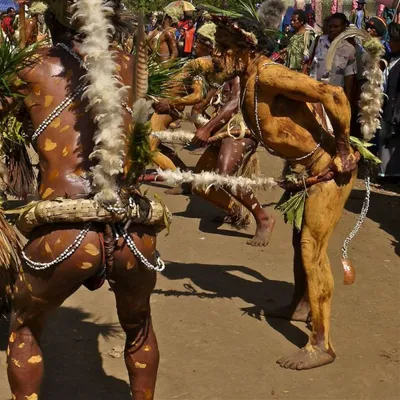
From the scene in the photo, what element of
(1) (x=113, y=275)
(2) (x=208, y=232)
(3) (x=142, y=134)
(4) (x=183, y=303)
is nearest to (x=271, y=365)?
(4) (x=183, y=303)

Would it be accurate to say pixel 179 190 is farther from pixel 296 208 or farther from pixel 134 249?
pixel 134 249

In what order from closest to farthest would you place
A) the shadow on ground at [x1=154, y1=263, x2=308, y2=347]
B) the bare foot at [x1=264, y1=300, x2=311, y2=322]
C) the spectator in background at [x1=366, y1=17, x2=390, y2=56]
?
the bare foot at [x1=264, y1=300, x2=311, y2=322], the shadow on ground at [x1=154, y1=263, x2=308, y2=347], the spectator in background at [x1=366, y1=17, x2=390, y2=56]

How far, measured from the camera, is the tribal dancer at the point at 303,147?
4406mm

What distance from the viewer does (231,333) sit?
197 inches

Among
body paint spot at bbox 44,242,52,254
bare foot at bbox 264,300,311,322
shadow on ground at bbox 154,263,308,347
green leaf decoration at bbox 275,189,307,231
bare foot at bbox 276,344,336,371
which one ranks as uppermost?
body paint spot at bbox 44,242,52,254

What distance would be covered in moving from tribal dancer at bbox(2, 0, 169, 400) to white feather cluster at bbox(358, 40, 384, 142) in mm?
2014

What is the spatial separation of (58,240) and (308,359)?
79.5 inches

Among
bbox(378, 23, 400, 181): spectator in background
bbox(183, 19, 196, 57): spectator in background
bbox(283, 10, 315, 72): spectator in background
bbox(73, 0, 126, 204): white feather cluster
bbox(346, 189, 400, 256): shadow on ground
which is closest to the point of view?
bbox(73, 0, 126, 204): white feather cluster

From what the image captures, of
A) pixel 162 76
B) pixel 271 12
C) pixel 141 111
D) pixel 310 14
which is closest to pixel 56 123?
pixel 141 111

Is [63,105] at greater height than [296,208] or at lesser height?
greater

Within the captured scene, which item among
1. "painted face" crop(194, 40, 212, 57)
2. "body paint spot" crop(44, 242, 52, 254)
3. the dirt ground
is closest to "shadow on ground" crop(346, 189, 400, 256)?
the dirt ground

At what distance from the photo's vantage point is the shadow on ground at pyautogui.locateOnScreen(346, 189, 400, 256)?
7835mm

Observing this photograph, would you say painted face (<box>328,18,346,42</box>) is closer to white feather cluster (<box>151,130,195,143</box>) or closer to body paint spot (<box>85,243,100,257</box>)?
white feather cluster (<box>151,130,195,143</box>)

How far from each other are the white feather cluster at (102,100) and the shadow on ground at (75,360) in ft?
4.93
